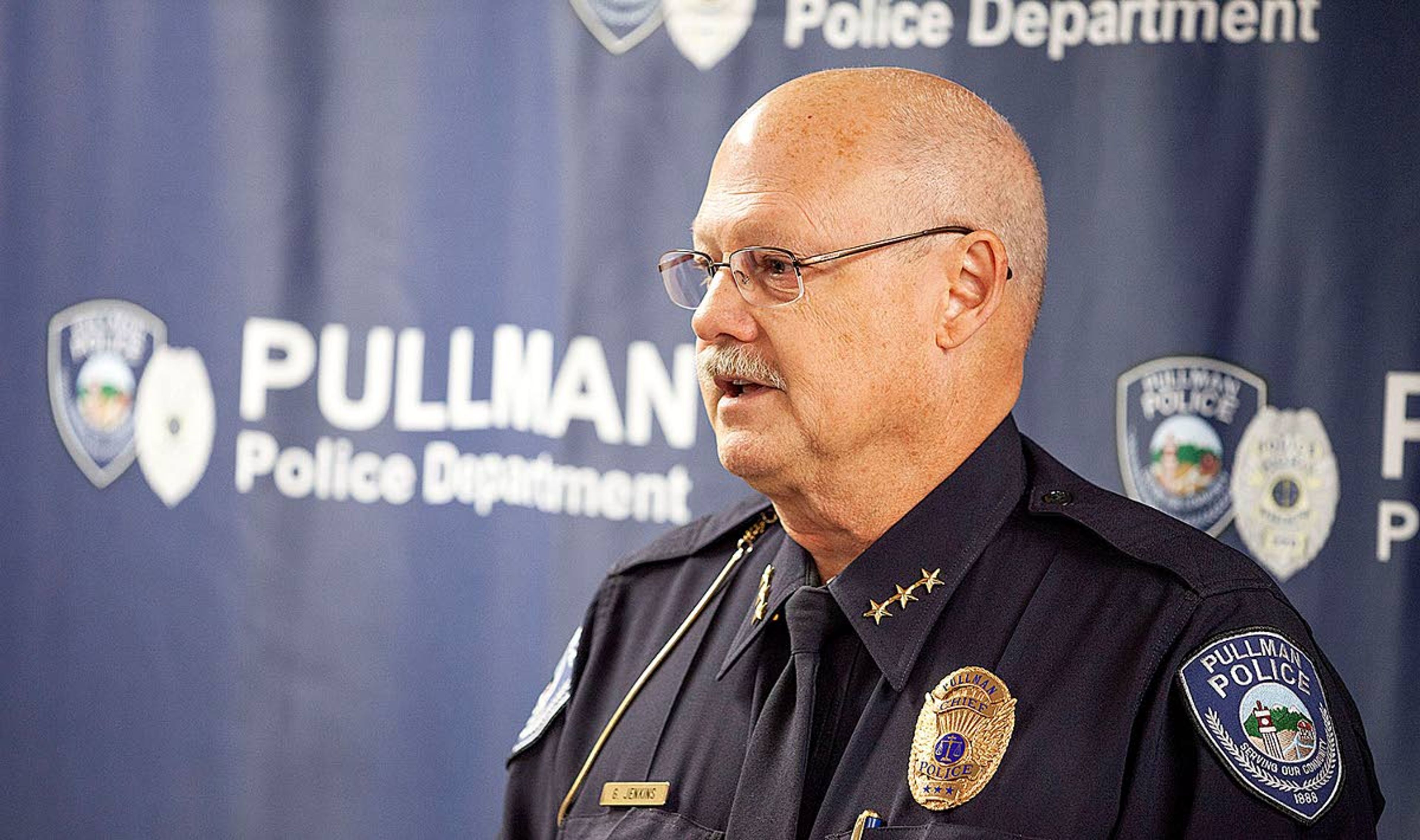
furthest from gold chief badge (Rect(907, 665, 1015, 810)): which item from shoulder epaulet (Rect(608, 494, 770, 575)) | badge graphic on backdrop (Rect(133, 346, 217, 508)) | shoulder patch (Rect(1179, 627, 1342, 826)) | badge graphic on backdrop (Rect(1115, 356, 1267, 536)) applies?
badge graphic on backdrop (Rect(133, 346, 217, 508))

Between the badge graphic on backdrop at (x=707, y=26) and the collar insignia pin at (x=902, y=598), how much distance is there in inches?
43.5

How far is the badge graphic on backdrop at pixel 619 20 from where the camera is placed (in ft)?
7.31

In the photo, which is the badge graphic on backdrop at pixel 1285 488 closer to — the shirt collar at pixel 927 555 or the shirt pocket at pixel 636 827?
the shirt collar at pixel 927 555

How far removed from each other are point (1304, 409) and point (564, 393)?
1018mm

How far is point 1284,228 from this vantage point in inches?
75.2

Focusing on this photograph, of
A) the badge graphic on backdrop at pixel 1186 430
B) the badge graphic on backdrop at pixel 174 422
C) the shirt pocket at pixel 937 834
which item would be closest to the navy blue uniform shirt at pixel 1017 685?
the shirt pocket at pixel 937 834

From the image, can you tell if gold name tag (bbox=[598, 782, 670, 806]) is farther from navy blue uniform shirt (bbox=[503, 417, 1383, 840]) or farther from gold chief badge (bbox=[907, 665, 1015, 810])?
gold chief badge (bbox=[907, 665, 1015, 810])

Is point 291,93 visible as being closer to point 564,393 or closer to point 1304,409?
point 564,393

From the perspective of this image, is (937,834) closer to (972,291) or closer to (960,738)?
(960,738)

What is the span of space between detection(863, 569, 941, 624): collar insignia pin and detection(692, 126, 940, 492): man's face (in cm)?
11

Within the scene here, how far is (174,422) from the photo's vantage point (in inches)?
94.9

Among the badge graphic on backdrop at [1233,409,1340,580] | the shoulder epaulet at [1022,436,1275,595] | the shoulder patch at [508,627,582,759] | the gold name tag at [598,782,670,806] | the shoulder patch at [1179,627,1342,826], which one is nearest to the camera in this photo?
the shoulder patch at [1179,627,1342,826]

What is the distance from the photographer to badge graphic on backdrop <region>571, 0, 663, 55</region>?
223cm

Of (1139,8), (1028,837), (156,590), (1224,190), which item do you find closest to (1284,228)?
(1224,190)
